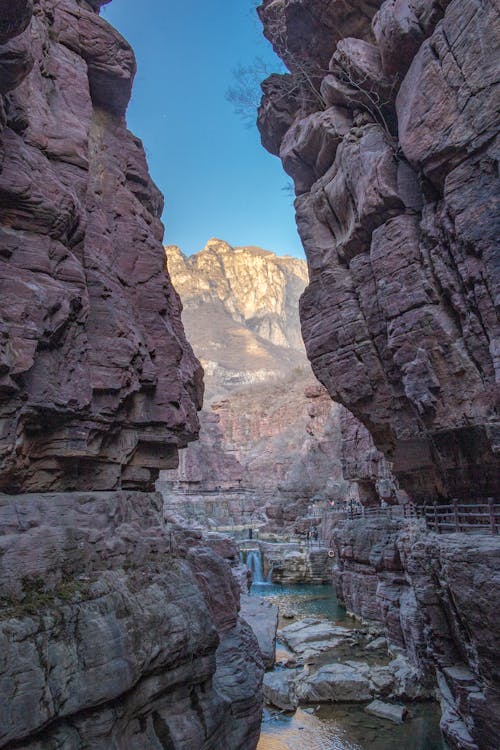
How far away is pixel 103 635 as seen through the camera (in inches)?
229

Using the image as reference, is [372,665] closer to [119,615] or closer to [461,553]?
[461,553]

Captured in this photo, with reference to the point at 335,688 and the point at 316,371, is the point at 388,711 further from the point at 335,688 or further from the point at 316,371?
the point at 316,371

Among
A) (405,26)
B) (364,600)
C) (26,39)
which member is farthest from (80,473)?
(364,600)

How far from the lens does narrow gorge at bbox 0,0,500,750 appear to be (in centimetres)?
604

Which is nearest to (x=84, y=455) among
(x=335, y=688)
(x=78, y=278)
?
(x=78, y=278)

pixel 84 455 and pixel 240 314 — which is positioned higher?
pixel 240 314

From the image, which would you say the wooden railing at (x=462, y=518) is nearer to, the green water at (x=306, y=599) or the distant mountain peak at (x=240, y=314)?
the green water at (x=306, y=599)

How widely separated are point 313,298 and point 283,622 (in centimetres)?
1596

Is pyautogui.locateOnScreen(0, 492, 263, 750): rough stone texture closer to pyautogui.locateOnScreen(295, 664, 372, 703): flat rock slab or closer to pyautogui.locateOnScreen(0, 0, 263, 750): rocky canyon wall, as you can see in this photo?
pyautogui.locateOnScreen(0, 0, 263, 750): rocky canyon wall

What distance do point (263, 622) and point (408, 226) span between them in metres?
14.4

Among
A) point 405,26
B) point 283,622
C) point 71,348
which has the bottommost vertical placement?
point 283,622

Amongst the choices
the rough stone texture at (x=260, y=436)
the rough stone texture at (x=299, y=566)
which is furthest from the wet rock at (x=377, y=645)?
the rough stone texture at (x=299, y=566)

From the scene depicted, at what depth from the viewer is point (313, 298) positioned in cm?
1708

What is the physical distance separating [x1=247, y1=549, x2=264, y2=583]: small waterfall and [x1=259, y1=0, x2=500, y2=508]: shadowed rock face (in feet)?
68.9
